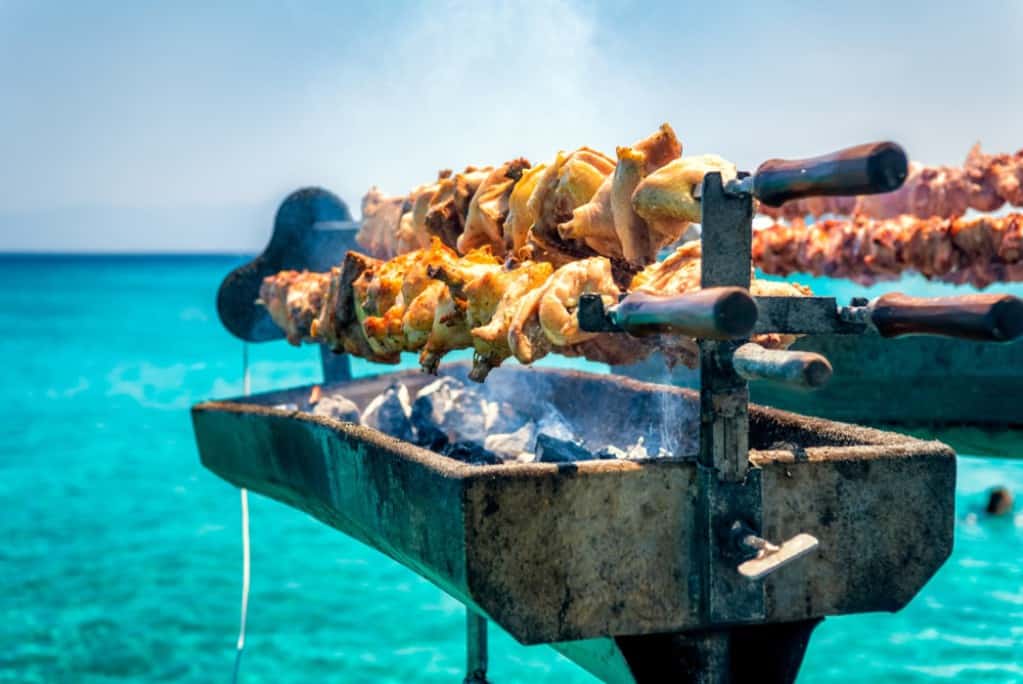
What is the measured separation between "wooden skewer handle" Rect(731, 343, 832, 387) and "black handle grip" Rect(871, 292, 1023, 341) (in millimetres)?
164

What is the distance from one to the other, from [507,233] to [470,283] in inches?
24.5

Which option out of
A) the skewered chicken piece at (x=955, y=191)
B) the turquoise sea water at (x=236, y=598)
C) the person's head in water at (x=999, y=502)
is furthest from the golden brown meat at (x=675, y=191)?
the person's head in water at (x=999, y=502)

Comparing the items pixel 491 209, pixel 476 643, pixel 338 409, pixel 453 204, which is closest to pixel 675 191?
pixel 491 209

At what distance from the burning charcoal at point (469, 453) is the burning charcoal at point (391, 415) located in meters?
0.34

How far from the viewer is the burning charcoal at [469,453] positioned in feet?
11.8

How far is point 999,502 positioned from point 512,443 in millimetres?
10010

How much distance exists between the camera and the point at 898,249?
209 inches

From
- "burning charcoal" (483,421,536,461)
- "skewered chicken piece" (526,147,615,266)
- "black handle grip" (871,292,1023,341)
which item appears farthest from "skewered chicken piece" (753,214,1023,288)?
"black handle grip" (871,292,1023,341)

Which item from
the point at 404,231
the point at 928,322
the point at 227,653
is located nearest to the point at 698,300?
the point at 928,322

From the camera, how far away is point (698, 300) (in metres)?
1.64

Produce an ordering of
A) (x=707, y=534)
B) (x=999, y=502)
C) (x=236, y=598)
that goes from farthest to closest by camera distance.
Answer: (x=999, y=502) → (x=236, y=598) → (x=707, y=534)

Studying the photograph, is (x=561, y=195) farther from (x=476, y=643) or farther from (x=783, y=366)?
(x=476, y=643)

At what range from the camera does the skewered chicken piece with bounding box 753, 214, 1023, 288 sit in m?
4.89

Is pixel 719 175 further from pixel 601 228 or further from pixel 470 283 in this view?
pixel 470 283
